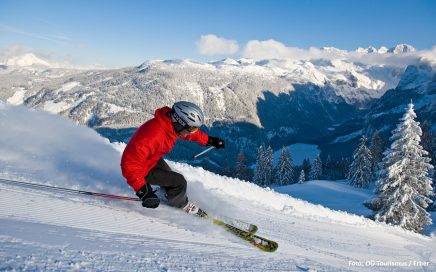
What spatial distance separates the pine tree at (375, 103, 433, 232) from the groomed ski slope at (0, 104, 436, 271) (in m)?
12.3

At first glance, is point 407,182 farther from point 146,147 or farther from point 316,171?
point 316,171

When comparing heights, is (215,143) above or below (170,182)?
above

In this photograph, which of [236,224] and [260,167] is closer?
[236,224]

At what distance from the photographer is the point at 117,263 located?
13.0 ft

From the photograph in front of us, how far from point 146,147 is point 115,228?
139 centimetres

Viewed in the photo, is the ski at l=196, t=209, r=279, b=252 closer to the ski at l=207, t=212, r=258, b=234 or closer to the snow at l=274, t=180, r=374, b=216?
the ski at l=207, t=212, r=258, b=234

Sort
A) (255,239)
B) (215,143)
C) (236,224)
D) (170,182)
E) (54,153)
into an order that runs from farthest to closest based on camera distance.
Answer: (54,153) → (215,143) → (236,224) → (170,182) → (255,239)

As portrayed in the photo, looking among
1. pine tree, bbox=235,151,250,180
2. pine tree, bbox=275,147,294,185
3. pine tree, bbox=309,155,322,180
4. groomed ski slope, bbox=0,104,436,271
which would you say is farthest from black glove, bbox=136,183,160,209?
pine tree, bbox=309,155,322,180

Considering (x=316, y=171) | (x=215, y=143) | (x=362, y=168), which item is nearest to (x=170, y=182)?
(x=215, y=143)

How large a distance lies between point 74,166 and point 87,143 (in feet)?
6.94

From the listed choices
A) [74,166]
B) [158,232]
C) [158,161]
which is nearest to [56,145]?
[74,166]

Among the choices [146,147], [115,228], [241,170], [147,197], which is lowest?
[115,228]

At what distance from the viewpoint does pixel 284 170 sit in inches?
2694

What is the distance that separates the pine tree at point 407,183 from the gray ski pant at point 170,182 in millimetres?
21398
